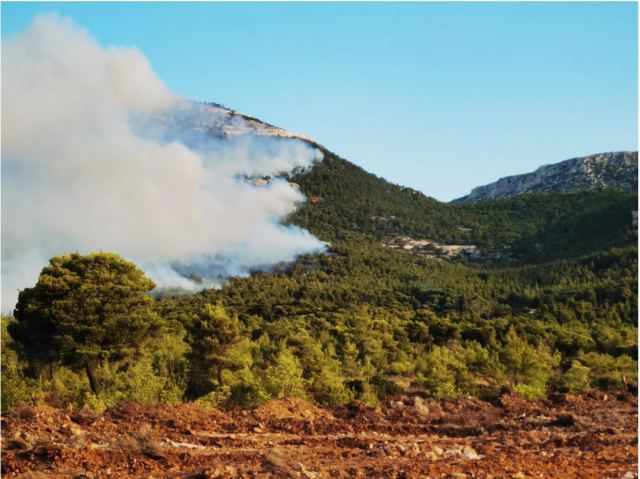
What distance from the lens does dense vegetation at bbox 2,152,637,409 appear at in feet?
77.6

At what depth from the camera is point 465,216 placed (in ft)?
527

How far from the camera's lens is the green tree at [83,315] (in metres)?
22.3

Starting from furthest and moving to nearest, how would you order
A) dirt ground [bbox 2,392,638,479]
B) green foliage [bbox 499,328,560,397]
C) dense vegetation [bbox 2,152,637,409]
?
green foliage [bbox 499,328,560,397]
dense vegetation [bbox 2,152,637,409]
dirt ground [bbox 2,392,638,479]

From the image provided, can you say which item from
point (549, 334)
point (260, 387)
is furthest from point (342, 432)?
point (549, 334)

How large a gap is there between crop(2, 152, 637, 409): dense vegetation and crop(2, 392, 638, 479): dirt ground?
391 cm

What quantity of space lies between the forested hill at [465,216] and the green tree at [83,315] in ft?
340

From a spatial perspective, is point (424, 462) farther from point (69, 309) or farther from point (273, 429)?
point (69, 309)

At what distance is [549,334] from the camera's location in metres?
45.4

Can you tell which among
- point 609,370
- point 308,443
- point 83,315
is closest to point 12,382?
point 83,315

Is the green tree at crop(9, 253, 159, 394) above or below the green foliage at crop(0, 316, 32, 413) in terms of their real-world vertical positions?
above

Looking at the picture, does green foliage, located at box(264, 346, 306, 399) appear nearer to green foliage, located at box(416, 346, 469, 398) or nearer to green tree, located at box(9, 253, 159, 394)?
green tree, located at box(9, 253, 159, 394)

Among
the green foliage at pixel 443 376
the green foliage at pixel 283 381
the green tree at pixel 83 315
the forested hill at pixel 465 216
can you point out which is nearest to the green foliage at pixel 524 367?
the green foliage at pixel 443 376

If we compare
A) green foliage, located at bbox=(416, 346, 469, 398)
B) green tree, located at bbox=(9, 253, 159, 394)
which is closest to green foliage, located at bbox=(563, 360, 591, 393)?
green foliage, located at bbox=(416, 346, 469, 398)

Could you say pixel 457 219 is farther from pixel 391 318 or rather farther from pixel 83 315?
pixel 83 315
